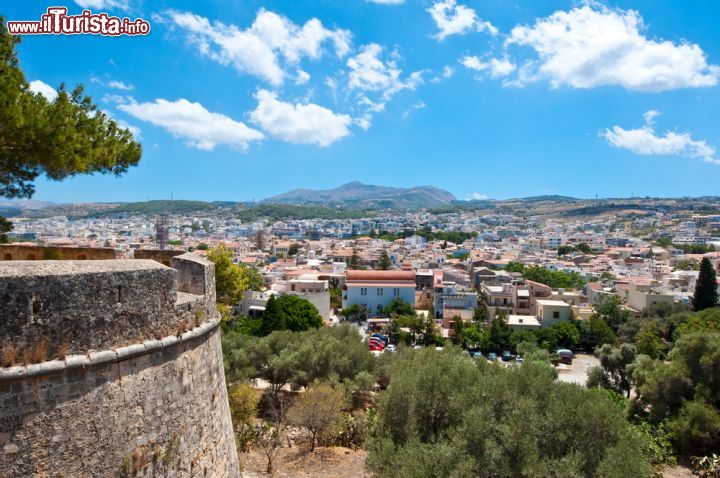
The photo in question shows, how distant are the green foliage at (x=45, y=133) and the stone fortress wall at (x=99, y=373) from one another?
333 centimetres

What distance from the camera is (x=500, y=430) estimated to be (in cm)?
951

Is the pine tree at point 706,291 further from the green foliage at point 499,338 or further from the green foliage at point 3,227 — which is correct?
the green foliage at point 3,227

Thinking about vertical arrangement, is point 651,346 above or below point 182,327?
below

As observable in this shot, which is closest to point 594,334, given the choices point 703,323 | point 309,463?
point 703,323

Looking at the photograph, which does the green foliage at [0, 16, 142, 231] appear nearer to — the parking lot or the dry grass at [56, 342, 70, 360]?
the dry grass at [56, 342, 70, 360]

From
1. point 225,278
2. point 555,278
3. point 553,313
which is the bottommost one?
point 553,313

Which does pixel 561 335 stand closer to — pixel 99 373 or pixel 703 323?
pixel 703 323

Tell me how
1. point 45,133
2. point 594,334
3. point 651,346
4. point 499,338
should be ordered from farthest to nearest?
point 594,334 < point 499,338 < point 651,346 < point 45,133

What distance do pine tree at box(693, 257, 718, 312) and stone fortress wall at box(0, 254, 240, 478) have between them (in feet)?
175

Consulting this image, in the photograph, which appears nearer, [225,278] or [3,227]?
[3,227]

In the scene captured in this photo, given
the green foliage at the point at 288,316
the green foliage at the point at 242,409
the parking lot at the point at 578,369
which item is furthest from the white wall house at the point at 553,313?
the green foliage at the point at 242,409

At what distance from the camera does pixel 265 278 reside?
63406mm

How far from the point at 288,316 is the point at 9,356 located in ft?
96.6

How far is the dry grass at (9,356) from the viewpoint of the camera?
4406 mm
